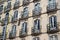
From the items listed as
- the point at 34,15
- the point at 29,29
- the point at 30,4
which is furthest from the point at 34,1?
the point at 29,29

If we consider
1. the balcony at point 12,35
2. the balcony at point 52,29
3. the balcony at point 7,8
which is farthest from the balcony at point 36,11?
the balcony at point 7,8

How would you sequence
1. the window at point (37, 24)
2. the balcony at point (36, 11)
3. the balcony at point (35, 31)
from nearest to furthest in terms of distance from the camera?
1. the balcony at point (35, 31)
2. the window at point (37, 24)
3. the balcony at point (36, 11)

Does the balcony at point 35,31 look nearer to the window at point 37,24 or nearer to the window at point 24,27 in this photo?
the window at point 37,24

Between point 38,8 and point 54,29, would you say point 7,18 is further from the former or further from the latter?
point 54,29

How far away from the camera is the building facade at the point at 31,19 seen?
2219 cm

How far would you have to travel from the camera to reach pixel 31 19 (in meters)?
25.1

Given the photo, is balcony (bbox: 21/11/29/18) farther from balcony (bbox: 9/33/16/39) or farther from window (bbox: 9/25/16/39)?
balcony (bbox: 9/33/16/39)

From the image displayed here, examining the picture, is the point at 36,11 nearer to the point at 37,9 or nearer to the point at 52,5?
the point at 37,9

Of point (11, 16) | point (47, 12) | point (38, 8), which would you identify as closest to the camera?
point (47, 12)

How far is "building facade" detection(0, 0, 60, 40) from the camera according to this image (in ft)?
72.8

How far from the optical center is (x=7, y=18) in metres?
29.7

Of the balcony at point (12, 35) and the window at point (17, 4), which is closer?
the balcony at point (12, 35)

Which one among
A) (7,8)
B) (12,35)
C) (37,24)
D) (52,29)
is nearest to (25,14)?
(37,24)

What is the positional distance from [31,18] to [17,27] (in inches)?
130
